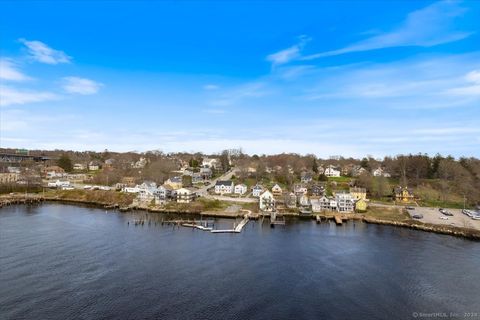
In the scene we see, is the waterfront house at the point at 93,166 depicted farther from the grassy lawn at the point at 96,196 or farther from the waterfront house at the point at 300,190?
the waterfront house at the point at 300,190

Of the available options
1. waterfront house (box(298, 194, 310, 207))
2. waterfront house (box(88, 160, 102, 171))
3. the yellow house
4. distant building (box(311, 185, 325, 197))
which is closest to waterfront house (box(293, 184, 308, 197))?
distant building (box(311, 185, 325, 197))

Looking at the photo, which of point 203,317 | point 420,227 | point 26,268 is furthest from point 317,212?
point 26,268

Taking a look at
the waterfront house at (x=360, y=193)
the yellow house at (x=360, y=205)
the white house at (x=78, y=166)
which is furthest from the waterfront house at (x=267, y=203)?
the white house at (x=78, y=166)

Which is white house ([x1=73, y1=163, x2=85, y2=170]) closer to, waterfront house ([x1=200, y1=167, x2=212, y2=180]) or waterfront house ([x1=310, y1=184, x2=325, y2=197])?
waterfront house ([x1=200, y1=167, x2=212, y2=180])

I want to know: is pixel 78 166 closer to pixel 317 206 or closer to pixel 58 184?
pixel 58 184

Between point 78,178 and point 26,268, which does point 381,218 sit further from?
point 78,178
